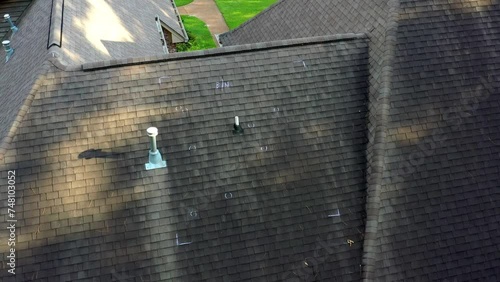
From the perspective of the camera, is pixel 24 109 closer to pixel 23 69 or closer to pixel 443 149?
pixel 23 69

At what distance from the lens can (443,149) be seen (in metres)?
8.52

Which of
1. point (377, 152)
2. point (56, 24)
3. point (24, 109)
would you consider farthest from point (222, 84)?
point (56, 24)

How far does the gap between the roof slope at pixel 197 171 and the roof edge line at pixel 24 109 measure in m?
0.11

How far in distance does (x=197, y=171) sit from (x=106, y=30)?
24.0 ft

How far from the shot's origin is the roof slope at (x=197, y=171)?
7.44 m

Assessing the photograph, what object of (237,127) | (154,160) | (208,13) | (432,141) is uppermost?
(208,13)

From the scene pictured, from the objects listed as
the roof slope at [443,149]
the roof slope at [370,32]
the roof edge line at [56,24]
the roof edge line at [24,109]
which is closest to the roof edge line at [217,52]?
the roof slope at [370,32]

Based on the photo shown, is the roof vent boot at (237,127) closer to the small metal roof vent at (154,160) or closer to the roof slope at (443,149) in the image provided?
the small metal roof vent at (154,160)

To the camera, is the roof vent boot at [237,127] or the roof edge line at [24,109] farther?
the roof vent boot at [237,127]

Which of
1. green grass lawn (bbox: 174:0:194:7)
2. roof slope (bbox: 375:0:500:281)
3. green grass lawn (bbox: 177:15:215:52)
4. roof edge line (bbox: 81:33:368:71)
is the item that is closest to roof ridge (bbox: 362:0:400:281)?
roof slope (bbox: 375:0:500:281)

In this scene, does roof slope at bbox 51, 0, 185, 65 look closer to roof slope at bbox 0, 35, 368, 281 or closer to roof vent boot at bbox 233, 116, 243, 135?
roof slope at bbox 0, 35, 368, 281

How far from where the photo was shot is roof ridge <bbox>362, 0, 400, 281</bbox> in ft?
25.4

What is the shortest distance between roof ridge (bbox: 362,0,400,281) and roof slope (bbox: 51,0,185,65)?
6931mm

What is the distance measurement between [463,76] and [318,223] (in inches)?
186
